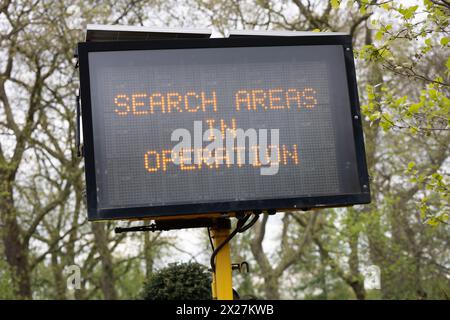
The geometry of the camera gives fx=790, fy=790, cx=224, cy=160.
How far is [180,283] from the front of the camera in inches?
460

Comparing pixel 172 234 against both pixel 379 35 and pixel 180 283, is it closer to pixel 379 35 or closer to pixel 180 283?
pixel 180 283

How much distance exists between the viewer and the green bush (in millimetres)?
11648

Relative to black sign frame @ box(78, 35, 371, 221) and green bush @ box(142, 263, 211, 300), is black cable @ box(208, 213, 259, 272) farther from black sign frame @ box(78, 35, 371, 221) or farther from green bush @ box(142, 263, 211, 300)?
green bush @ box(142, 263, 211, 300)

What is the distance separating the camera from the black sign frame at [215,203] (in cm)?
522

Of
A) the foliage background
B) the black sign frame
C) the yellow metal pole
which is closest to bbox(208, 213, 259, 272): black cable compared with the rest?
the yellow metal pole

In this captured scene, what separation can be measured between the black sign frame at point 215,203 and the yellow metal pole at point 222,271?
73 centimetres

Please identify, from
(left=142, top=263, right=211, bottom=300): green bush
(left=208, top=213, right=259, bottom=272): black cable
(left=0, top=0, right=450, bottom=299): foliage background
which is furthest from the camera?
(left=0, top=0, right=450, bottom=299): foliage background

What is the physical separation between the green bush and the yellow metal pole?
18.7 feet

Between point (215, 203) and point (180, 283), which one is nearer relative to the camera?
point (215, 203)

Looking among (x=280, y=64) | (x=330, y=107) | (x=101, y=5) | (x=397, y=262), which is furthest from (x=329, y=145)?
(x=397, y=262)

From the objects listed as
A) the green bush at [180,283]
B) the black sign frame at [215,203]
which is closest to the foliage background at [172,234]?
the green bush at [180,283]

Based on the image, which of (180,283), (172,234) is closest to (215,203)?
(180,283)

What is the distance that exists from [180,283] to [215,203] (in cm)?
660

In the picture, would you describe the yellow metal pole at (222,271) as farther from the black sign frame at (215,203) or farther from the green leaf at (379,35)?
the green leaf at (379,35)
